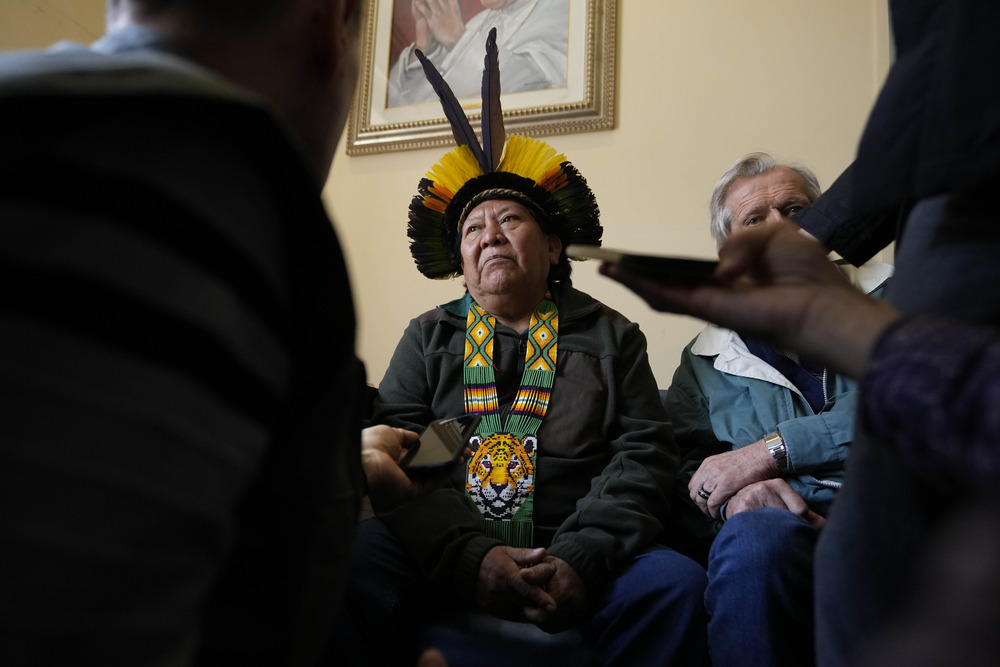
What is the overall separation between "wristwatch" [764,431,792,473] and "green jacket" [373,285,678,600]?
0.20 meters

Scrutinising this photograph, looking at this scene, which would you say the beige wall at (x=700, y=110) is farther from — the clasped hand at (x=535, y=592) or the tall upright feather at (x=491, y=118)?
the clasped hand at (x=535, y=592)

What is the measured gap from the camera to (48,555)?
1.12 feet

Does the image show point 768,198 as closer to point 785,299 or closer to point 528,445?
point 528,445

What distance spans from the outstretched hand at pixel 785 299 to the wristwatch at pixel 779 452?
0.90 m

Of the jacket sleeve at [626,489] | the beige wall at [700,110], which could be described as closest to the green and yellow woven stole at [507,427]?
the jacket sleeve at [626,489]

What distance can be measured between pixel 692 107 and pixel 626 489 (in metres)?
1.35

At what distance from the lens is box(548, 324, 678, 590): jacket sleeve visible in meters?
1.32

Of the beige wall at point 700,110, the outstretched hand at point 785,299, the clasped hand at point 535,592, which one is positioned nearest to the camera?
the outstretched hand at point 785,299

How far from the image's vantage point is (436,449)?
3.52 feet

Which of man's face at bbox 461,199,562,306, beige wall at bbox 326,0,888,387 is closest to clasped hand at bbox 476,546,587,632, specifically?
man's face at bbox 461,199,562,306

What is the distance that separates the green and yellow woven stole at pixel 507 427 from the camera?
1490 millimetres

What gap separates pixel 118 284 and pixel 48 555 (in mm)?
134

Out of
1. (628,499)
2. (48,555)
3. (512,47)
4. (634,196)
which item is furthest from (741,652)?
(512,47)

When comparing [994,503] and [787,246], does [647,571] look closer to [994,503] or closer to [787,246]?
[787,246]
